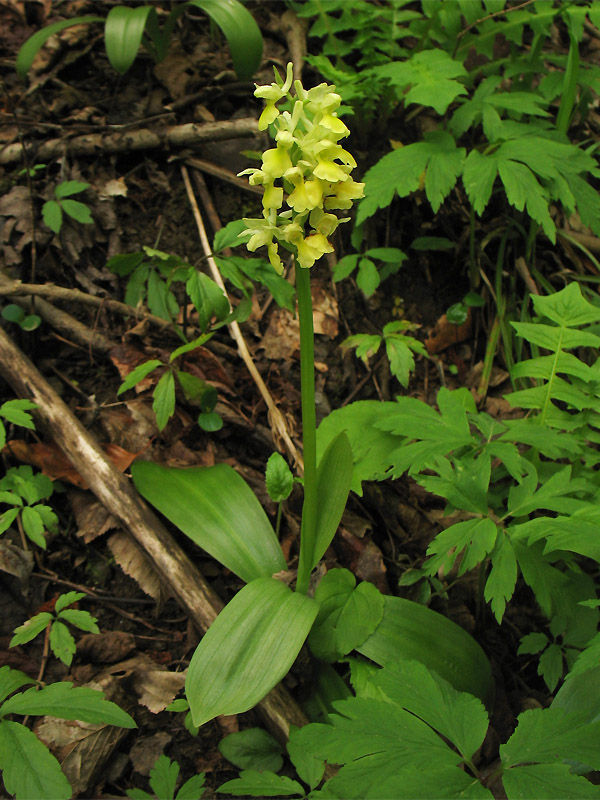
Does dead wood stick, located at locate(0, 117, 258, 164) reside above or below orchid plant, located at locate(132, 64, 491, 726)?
above

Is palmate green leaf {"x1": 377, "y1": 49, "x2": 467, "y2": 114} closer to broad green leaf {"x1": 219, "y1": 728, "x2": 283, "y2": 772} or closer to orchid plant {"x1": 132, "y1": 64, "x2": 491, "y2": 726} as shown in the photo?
orchid plant {"x1": 132, "y1": 64, "x2": 491, "y2": 726}

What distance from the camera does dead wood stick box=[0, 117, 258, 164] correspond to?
2703 mm

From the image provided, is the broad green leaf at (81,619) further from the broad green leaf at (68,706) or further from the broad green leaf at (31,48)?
the broad green leaf at (31,48)

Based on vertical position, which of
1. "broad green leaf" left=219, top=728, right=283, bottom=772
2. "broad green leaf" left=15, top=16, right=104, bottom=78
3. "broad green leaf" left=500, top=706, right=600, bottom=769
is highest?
"broad green leaf" left=15, top=16, right=104, bottom=78

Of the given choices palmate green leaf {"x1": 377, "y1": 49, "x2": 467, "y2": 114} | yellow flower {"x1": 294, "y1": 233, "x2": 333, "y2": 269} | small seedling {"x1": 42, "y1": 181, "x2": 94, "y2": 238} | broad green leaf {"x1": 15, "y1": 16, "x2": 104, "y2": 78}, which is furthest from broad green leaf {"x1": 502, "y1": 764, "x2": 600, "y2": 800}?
broad green leaf {"x1": 15, "y1": 16, "x2": 104, "y2": 78}

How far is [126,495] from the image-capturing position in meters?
1.97

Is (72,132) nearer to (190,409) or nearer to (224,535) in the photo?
(190,409)

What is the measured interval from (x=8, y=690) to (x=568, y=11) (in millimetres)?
2813

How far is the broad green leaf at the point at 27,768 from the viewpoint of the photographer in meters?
1.22

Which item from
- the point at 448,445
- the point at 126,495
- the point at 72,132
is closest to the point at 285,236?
the point at 448,445

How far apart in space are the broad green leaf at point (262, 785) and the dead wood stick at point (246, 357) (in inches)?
39.4

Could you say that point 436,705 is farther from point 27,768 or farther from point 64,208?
point 64,208

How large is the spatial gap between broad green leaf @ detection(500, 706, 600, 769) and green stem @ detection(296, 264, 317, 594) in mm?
704

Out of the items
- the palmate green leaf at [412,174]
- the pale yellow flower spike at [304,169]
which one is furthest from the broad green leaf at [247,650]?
the palmate green leaf at [412,174]
